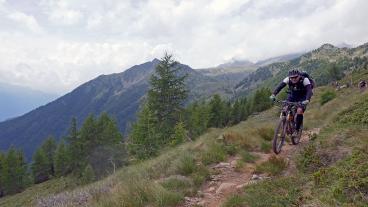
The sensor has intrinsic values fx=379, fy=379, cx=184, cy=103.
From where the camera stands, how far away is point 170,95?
3575cm

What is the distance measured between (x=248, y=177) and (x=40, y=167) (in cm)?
7757

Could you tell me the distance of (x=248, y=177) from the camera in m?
9.52

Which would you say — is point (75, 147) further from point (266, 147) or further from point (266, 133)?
point (266, 147)

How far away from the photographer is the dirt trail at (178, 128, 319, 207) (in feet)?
25.8

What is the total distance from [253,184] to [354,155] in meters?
2.32

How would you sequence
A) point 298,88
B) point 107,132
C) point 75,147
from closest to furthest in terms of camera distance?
1. point 298,88
2. point 107,132
3. point 75,147

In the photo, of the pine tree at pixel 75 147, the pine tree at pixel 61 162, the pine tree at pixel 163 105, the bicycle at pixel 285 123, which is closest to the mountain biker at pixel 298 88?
the bicycle at pixel 285 123

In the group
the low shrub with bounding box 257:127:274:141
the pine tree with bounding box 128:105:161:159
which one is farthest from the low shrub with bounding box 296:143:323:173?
the pine tree with bounding box 128:105:161:159

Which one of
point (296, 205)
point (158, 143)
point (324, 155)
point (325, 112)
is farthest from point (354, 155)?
point (158, 143)

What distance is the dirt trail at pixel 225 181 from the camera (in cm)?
787

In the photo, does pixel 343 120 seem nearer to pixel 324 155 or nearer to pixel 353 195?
pixel 324 155

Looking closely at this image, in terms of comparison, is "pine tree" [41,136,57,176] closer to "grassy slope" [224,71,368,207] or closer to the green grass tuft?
the green grass tuft

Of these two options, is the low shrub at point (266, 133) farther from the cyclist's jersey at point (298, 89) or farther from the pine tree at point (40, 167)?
the pine tree at point (40, 167)

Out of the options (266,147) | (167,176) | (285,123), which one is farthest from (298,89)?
(167,176)
